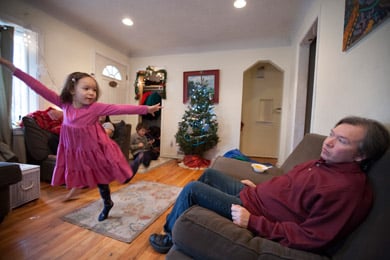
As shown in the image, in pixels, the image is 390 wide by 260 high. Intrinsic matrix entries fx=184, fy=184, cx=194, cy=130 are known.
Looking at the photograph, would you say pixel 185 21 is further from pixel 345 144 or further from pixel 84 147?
pixel 345 144

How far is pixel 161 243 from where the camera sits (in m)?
1.23

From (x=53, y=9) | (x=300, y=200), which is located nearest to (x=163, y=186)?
(x=300, y=200)

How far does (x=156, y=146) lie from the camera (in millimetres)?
4312

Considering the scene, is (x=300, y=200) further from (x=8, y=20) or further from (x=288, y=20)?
(x=8, y=20)

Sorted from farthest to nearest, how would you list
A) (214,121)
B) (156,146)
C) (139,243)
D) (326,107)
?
1. (156,146)
2. (214,121)
3. (326,107)
4. (139,243)

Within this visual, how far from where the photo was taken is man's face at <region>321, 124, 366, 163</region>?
71 cm

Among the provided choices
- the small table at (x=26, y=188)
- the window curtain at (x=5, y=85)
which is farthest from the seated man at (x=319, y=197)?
the window curtain at (x=5, y=85)

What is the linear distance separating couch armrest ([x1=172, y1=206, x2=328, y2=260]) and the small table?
181 cm

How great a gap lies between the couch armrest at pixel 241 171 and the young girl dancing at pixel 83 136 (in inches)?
29.7

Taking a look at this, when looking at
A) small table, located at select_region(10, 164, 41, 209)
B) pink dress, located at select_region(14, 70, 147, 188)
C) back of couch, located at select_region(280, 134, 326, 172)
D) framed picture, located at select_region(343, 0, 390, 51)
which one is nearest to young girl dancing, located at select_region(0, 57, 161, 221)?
pink dress, located at select_region(14, 70, 147, 188)

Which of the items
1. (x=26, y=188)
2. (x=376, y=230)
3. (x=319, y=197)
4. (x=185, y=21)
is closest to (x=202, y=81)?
(x=185, y=21)

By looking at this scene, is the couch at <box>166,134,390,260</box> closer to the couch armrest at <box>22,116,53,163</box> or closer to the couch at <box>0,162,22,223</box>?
the couch at <box>0,162,22,223</box>

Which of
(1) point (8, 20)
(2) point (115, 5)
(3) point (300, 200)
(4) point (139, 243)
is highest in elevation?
(2) point (115, 5)

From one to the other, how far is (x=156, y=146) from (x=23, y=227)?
9.64 ft
